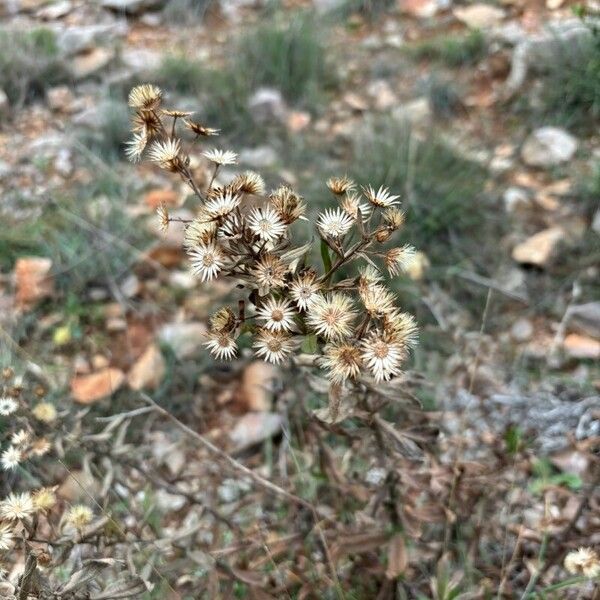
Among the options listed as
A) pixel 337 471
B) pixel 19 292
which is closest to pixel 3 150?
pixel 19 292

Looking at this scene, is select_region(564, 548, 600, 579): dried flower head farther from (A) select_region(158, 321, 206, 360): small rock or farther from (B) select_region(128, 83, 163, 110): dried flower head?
(A) select_region(158, 321, 206, 360): small rock

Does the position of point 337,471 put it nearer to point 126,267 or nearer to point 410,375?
point 410,375

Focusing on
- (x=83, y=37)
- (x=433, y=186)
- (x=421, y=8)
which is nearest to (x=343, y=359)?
(x=433, y=186)

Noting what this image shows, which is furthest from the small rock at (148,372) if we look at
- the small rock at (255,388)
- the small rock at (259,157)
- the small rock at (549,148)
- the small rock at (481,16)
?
the small rock at (481,16)

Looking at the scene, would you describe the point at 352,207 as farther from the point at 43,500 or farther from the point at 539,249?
the point at 539,249

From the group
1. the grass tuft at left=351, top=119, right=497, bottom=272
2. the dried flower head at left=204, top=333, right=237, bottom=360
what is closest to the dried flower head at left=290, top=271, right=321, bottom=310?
the dried flower head at left=204, top=333, right=237, bottom=360
